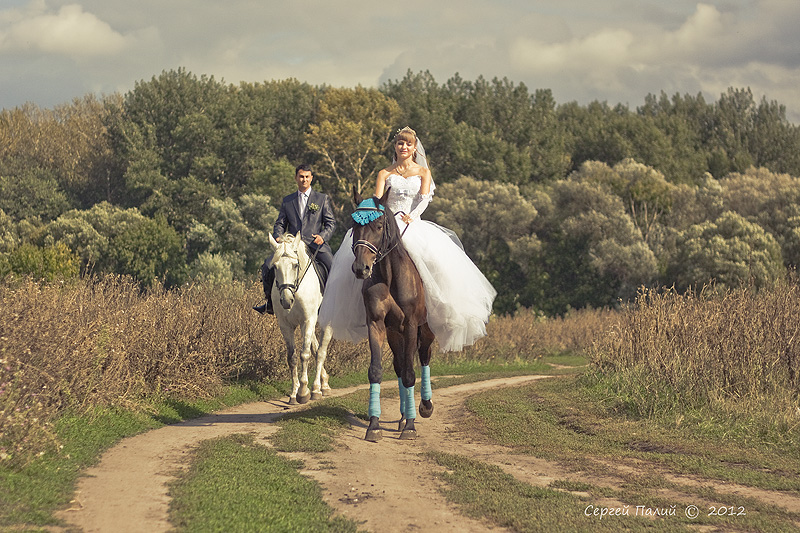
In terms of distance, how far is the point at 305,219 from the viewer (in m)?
15.0

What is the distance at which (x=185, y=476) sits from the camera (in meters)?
8.65

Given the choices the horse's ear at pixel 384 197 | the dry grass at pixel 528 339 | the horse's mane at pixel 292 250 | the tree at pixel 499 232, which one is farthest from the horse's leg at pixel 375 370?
the tree at pixel 499 232

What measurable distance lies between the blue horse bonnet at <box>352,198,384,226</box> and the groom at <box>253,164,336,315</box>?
4.16 metres

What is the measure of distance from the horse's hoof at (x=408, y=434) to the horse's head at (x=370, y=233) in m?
2.28

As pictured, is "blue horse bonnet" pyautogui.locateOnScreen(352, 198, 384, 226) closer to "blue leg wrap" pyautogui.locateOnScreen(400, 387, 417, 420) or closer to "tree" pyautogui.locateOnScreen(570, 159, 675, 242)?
"blue leg wrap" pyautogui.locateOnScreen(400, 387, 417, 420)

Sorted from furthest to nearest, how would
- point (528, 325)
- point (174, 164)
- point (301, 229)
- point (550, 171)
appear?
point (550, 171), point (174, 164), point (528, 325), point (301, 229)

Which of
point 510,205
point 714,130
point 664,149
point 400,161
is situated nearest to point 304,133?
point 510,205

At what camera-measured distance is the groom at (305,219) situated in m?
14.9

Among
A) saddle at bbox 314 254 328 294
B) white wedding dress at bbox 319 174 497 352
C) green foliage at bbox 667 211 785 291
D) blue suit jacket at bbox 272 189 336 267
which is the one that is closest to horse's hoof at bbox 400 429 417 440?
white wedding dress at bbox 319 174 497 352

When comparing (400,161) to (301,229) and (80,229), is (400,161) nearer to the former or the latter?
(301,229)

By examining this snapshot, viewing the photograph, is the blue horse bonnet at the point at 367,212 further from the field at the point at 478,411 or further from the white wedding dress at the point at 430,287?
the field at the point at 478,411

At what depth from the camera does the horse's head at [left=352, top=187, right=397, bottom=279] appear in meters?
10.2

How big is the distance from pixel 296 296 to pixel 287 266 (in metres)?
0.91

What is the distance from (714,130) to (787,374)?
89.0 m
